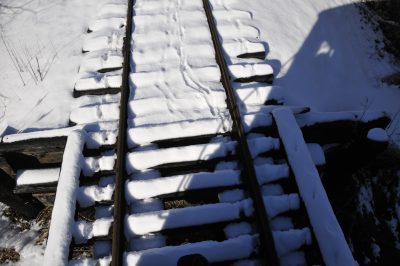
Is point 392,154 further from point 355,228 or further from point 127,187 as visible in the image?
point 127,187

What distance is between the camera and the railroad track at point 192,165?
379cm

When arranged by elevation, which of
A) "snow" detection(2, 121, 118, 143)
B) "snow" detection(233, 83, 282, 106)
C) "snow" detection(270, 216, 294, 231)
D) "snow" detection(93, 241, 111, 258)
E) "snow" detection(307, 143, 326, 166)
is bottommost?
"snow" detection(93, 241, 111, 258)

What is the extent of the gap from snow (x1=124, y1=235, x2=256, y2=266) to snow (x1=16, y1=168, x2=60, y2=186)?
187 cm

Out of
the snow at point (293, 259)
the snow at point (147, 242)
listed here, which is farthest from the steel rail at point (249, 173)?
the snow at point (147, 242)

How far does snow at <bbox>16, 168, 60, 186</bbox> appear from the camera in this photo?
4777 mm

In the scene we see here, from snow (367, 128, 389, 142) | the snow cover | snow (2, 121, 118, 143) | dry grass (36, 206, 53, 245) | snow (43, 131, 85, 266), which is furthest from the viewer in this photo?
dry grass (36, 206, 53, 245)

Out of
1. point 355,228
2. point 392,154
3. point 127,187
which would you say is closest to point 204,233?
point 127,187

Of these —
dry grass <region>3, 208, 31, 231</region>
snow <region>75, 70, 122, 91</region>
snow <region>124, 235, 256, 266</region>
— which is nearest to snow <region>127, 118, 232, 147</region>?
snow <region>75, 70, 122, 91</region>

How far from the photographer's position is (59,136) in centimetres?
463

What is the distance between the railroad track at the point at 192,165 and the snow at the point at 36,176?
684mm

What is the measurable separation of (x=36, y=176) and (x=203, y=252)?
107 inches

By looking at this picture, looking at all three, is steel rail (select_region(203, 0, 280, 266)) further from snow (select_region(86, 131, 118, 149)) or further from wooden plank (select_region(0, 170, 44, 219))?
wooden plank (select_region(0, 170, 44, 219))

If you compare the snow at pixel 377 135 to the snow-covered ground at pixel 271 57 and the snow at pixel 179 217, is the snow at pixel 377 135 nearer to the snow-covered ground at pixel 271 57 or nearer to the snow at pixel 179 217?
the snow-covered ground at pixel 271 57

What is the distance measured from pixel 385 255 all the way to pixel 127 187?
4.62 m
